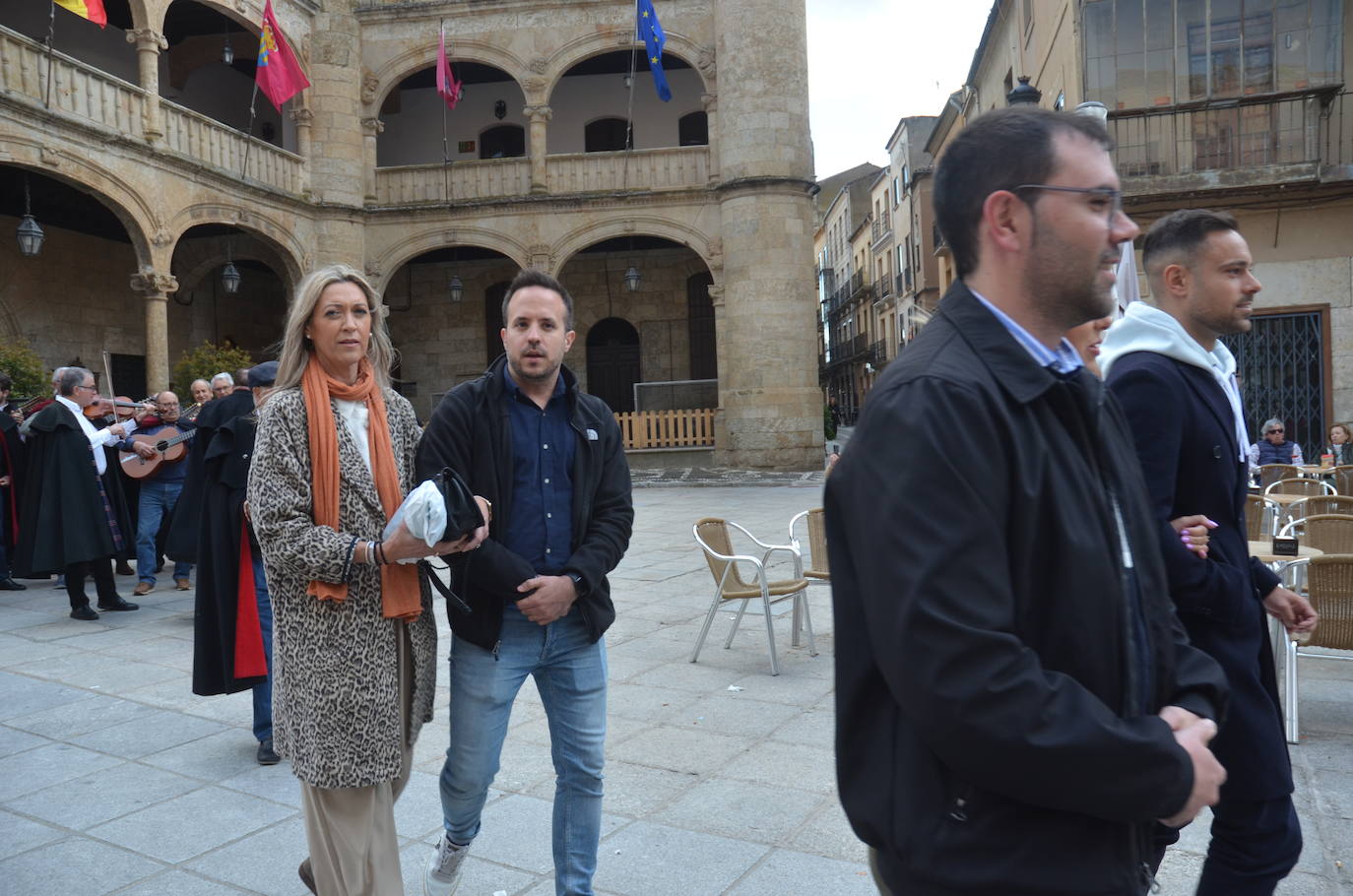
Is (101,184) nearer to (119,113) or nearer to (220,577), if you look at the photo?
(119,113)

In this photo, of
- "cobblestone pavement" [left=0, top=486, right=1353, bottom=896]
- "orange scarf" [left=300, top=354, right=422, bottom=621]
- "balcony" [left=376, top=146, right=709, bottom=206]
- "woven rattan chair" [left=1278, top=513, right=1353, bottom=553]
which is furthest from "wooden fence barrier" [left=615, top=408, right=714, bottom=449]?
"orange scarf" [left=300, top=354, right=422, bottom=621]

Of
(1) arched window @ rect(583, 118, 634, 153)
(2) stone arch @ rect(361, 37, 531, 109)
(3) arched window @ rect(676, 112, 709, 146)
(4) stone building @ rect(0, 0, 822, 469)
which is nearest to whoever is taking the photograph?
(4) stone building @ rect(0, 0, 822, 469)

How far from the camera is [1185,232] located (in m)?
2.46

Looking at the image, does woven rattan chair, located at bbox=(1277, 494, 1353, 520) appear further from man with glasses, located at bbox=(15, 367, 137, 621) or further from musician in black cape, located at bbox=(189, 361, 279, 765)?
man with glasses, located at bbox=(15, 367, 137, 621)

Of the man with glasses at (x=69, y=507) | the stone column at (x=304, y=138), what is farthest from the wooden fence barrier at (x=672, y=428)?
the man with glasses at (x=69, y=507)

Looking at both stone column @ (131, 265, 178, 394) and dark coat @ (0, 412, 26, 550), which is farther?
stone column @ (131, 265, 178, 394)

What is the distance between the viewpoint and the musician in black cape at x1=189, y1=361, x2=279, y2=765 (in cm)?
396

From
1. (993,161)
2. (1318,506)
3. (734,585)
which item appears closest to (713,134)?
(1318,506)

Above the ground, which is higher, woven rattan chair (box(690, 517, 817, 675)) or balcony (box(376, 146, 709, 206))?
balcony (box(376, 146, 709, 206))

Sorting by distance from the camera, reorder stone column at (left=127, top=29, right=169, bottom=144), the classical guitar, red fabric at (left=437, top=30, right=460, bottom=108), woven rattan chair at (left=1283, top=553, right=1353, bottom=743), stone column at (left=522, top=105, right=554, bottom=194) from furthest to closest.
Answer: stone column at (left=522, top=105, right=554, bottom=194) < red fabric at (left=437, top=30, right=460, bottom=108) < stone column at (left=127, top=29, right=169, bottom=144) < the classical guitar < woven rattan chair at (left=1283, top=553, right=1353, bottom=743)

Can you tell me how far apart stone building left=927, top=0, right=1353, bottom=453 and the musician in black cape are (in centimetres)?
1190

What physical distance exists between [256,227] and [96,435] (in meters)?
10.4

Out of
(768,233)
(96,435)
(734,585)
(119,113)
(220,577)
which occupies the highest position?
(119,113)

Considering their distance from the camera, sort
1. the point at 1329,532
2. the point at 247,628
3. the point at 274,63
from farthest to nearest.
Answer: the point at 274,63, the point at 1329,532, the point at 247,628
